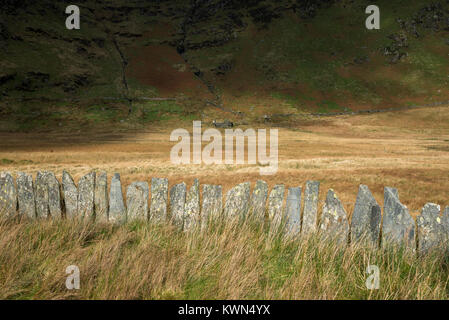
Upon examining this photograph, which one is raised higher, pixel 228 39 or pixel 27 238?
pixel 228 39

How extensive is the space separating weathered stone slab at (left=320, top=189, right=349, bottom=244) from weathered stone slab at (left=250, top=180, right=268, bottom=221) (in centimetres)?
72

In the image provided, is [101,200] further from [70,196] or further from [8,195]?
[8,195]

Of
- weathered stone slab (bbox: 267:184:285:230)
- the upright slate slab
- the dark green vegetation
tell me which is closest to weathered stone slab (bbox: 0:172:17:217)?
weathered stone slab (bbox: 267:184:285:230)

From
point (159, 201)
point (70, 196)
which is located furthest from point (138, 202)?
point (70, 196)

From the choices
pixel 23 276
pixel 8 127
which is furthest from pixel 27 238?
pixel 8 127

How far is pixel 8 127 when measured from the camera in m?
32.9

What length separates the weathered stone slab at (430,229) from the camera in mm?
2877

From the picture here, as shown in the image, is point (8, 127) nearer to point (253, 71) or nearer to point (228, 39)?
point (253, 71)

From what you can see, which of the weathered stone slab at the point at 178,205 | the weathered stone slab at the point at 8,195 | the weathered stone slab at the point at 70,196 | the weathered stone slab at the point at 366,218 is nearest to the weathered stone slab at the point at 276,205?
the weathered stone slab at the point at 366,218

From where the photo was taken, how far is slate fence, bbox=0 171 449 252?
295 cm

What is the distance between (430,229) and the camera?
2898 mm

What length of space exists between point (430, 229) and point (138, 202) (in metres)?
3.49

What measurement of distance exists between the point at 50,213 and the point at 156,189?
163 centimetres

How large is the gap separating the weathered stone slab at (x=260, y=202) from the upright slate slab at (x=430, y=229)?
5.59 feet
